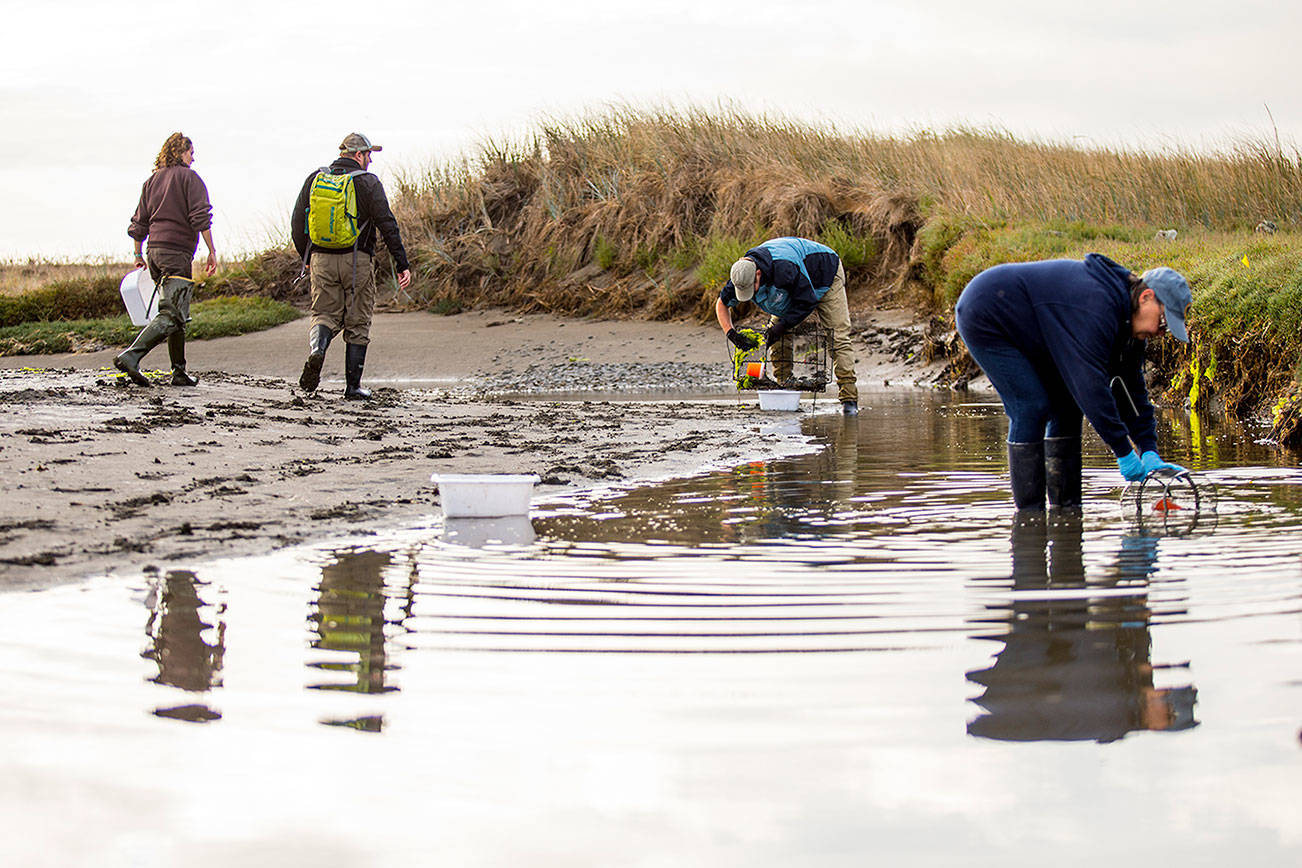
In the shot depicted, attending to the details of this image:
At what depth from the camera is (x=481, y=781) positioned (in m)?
2.71

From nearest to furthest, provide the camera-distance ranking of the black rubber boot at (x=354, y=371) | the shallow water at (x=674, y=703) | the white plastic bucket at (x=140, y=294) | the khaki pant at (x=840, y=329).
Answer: the shallow water at (x=674, y=703) < the black rubber boot at (x=354, y=371) < the white plastic bucket at (x=140, y=294) < the khaki pant at (x=840, y=329)

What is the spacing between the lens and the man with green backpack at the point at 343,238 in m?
11.3

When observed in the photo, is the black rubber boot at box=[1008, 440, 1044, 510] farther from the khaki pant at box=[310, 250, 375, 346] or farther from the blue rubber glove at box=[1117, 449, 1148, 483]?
the khaki pant at box=[310, 250, 375, 346]

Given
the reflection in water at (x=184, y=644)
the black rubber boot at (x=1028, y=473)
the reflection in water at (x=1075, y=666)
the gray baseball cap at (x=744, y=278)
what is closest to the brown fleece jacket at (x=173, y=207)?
the gray baseball cap at (x=744, y=278)

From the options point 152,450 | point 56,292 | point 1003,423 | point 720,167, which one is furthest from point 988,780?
point 56,292

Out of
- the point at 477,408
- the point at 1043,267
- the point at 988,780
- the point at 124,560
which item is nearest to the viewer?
the point at 988,780

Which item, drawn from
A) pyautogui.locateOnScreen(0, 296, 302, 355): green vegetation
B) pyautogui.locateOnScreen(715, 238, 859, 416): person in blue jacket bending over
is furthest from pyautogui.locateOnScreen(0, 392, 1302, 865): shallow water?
pyautogui.locateOnScreen(0, 296, 302, 355): green vegetation

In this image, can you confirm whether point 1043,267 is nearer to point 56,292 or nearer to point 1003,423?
point 1003,423

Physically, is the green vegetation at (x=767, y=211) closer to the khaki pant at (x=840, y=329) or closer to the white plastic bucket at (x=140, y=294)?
the khaki pant at (x=840, y=329)

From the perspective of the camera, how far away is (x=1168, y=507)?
232 inches

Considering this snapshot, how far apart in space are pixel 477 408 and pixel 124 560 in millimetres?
7326

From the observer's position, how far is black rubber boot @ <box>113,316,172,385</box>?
11.5m

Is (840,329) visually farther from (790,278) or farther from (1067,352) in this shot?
(1067,352)

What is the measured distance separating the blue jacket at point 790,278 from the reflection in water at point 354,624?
688cm
